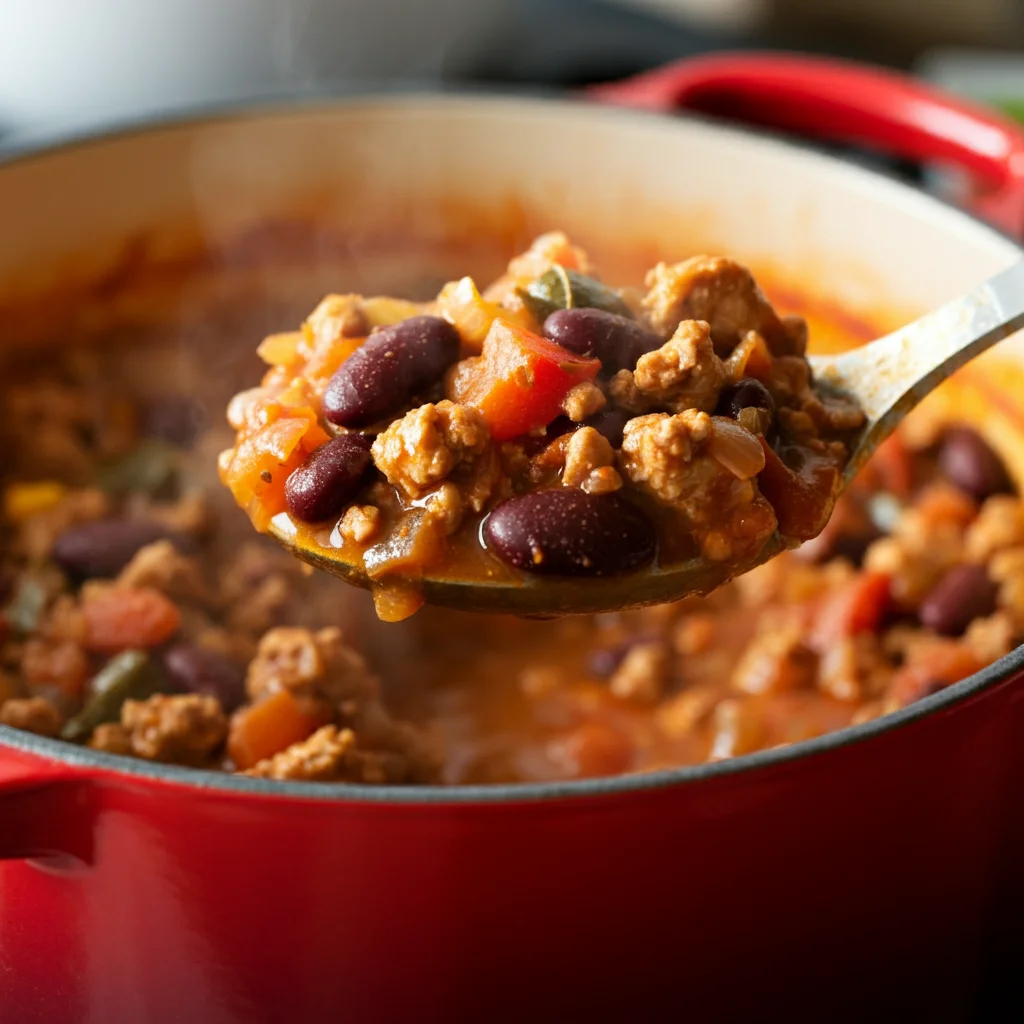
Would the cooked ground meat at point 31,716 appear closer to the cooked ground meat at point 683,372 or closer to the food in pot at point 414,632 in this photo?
the food in pot at point 414,632

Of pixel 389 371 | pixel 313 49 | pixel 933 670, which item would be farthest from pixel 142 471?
pixel 933 670

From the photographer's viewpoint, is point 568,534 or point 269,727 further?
point 269,727

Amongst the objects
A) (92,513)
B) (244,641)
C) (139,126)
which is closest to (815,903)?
(244,641)

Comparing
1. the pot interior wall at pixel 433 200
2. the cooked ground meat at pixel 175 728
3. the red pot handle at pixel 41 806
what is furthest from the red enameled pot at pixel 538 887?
the pot interior wall at pixel 433 200

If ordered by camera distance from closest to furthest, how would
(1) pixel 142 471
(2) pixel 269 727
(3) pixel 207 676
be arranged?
(2) pixel 269 727, (3) pixel 207 676, (1) pixel 142 471

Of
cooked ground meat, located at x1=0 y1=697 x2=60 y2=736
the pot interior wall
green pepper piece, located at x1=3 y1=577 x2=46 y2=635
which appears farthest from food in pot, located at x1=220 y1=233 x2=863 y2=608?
the pot interior wall

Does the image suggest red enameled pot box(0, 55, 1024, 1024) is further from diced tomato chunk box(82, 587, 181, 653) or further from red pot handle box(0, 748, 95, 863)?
diced tomato chunk box(82, 587, 181, 653)

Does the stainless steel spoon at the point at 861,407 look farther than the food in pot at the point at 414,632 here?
No

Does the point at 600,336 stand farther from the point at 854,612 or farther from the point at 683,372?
the point at 854,612
